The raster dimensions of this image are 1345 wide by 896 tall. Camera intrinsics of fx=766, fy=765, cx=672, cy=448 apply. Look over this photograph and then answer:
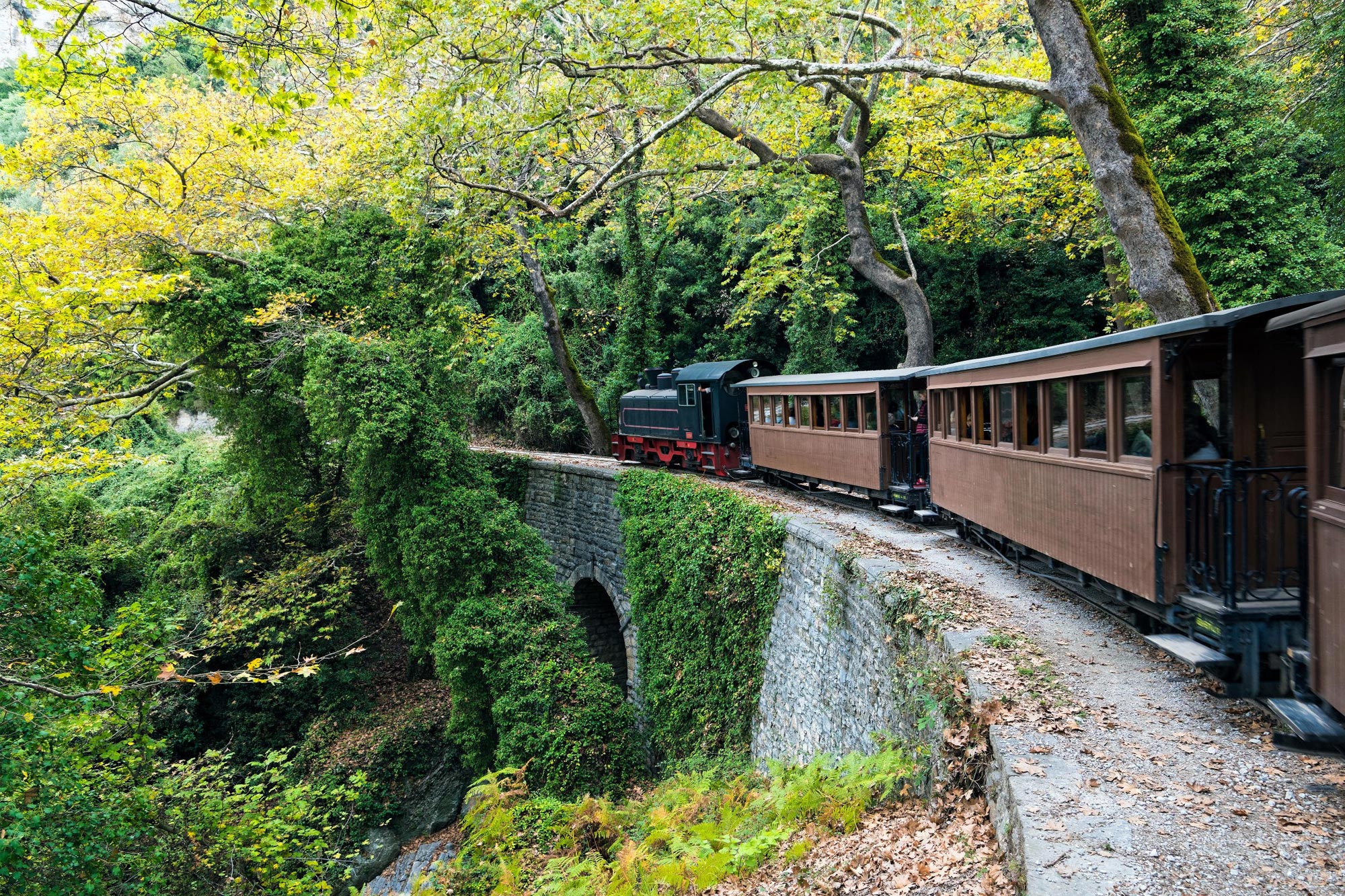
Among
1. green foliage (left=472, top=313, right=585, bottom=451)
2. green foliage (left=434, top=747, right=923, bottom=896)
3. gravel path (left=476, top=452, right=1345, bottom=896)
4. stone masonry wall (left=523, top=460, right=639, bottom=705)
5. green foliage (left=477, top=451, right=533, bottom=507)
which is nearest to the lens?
gravel path (left=476, top=452, right=1345, bottom=896)

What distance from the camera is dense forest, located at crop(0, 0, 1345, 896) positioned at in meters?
7.56

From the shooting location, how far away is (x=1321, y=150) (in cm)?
1845

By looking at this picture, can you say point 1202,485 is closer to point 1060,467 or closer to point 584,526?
point 1060,467

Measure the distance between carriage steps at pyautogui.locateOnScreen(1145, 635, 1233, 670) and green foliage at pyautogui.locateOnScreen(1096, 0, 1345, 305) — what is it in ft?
30.0

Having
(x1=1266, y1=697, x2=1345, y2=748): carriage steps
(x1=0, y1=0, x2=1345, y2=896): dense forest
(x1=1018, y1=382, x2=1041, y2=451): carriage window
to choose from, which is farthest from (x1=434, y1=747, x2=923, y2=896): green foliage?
(x1=1018, y1=382, x2=1041, y2=451): carriage window

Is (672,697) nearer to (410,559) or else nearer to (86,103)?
(410,559)

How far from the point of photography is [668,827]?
6875mm

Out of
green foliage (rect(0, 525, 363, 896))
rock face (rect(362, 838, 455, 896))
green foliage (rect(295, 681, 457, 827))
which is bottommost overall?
rock face (rect(362, 838, 455, 896))

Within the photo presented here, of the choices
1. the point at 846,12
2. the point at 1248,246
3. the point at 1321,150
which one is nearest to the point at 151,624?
the point at 846,12

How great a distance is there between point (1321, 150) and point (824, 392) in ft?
49.4

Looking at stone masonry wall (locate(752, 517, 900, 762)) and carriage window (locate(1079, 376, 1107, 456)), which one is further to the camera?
stone masonry wall (locate(752, 517, 900, 762))

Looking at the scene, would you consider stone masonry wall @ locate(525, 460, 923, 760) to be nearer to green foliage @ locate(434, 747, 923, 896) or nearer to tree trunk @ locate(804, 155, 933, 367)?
green foliage @ locate(434, 747, 923, 896)

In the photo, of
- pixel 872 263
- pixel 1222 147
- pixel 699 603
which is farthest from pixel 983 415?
pixel 1222 147

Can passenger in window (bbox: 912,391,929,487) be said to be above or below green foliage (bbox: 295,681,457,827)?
above
